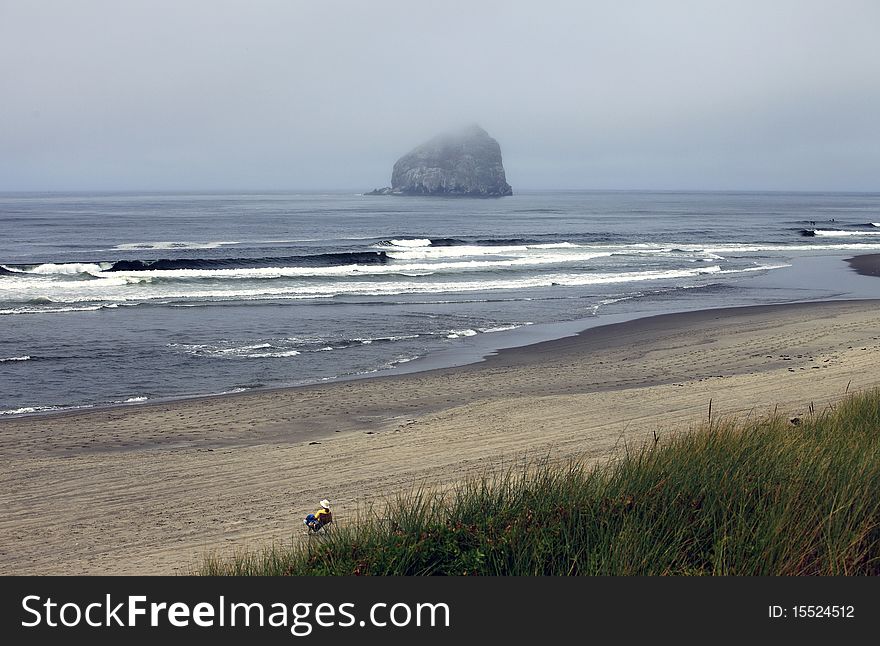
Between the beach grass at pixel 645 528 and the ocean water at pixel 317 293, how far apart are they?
11.5 m

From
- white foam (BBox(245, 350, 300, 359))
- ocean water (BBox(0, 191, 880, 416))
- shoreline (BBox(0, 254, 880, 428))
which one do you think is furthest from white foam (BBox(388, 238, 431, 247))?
white foam (BBox(245, 350, 300, 359))

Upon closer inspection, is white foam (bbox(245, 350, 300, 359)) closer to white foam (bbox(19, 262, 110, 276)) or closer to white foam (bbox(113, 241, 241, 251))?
white foam (bbox(19, 262, 110, 276))

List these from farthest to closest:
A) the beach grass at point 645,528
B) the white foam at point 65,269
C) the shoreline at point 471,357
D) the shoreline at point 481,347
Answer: the white foam at point 65,269
the shoreline at point 481,347
the shoreline at point 471,357
the beach grass at point 645,528

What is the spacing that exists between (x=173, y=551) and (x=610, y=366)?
40.7ft

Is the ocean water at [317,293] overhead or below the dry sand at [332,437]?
overhead

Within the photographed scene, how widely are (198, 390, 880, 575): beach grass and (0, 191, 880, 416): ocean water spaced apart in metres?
11.5

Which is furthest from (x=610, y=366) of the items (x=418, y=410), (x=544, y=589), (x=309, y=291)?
(x=309, y=291)

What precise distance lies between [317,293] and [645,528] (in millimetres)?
27540

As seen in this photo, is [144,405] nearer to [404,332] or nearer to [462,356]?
[462,356]

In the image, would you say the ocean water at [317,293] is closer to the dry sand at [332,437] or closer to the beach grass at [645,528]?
the dry sand at [332,437]

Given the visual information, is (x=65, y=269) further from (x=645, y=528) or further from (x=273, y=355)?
(x=645, y=528)

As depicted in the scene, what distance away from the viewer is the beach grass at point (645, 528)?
485cm

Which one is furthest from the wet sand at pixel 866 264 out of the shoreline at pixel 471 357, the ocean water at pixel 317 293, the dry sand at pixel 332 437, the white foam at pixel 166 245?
the white foam at pixel 166 245

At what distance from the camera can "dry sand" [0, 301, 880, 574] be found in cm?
858
